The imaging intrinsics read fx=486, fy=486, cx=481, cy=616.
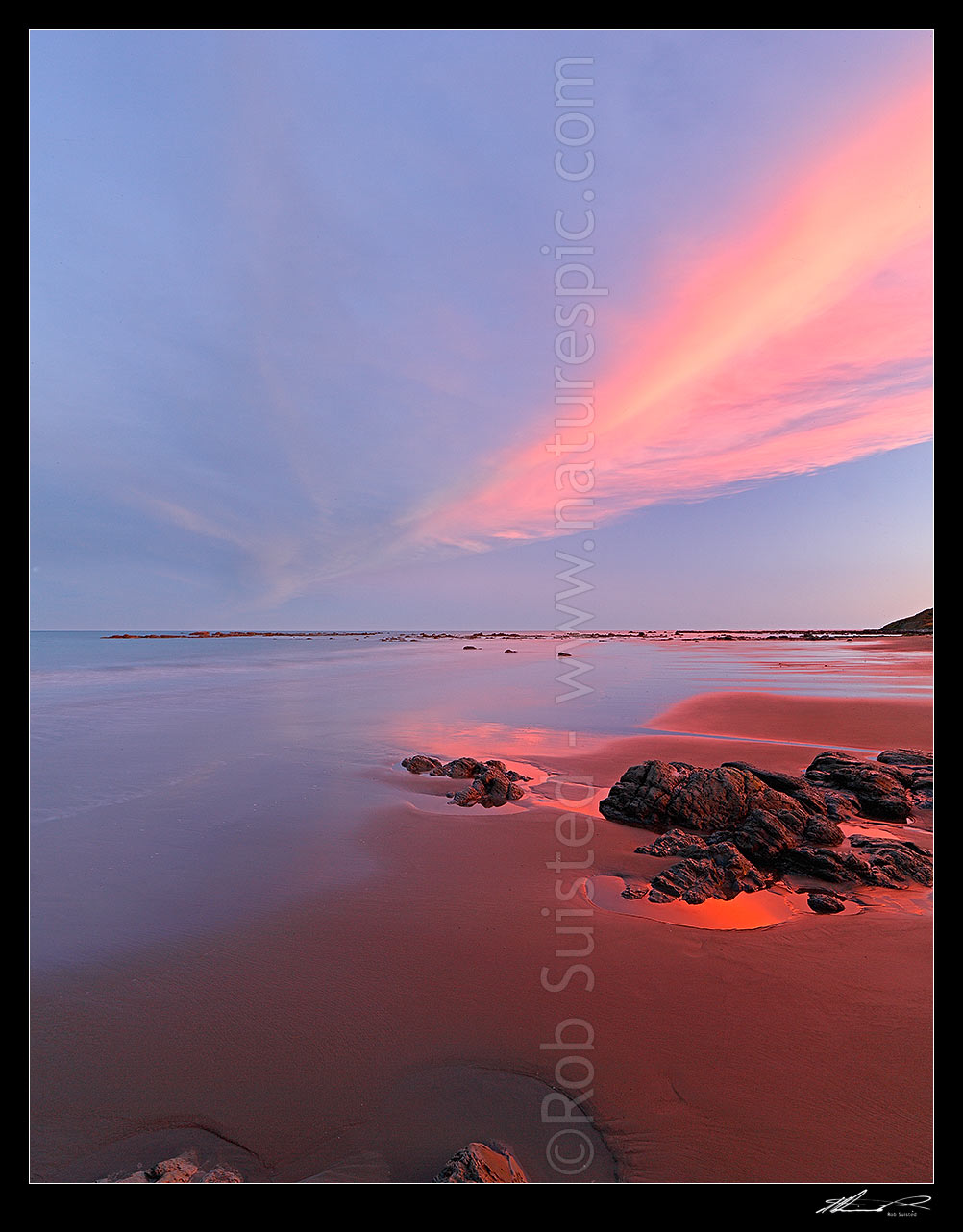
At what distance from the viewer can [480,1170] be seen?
2.19 metres

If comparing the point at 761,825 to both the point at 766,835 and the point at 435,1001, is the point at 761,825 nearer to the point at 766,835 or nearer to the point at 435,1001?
the point at 766,835

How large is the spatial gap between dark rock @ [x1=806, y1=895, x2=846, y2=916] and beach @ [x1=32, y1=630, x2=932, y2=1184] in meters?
0.10

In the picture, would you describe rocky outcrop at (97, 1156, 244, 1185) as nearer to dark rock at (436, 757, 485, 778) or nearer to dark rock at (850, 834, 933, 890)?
dark rock at (850, 834, 933, 890)

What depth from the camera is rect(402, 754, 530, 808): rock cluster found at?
272 inches

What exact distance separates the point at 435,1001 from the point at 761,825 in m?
3.85

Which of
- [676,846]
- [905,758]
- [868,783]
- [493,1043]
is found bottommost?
[493,1043]

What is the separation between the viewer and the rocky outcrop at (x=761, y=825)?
4.63 m

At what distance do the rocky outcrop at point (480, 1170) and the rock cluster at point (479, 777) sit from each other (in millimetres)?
4481

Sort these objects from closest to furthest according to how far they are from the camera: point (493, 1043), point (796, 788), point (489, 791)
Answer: point (493, 1043) → point (796, 788) → point (489, 791)

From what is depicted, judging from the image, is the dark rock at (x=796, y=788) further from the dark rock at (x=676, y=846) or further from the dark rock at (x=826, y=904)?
the dark rock at (x=826, y=904)
